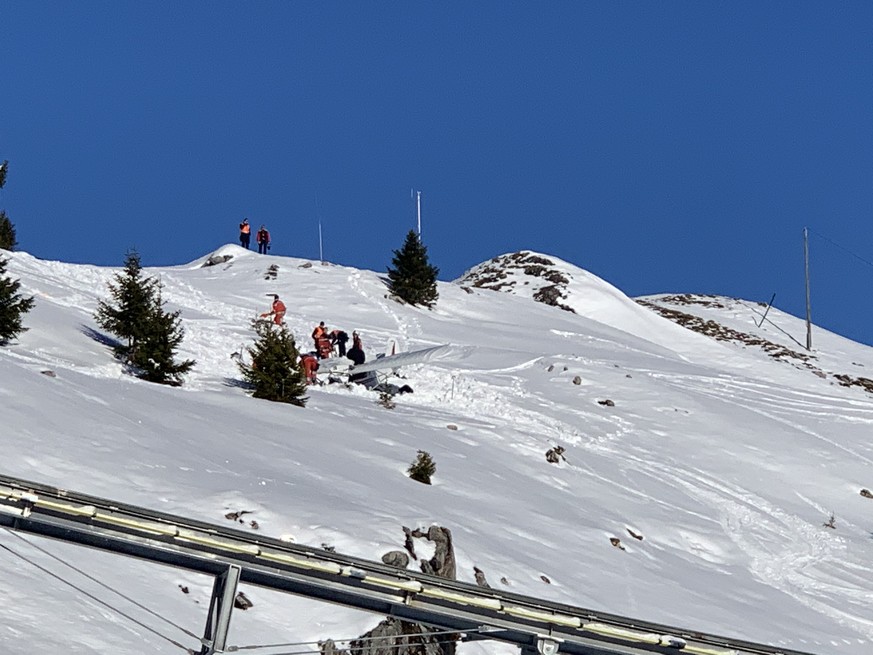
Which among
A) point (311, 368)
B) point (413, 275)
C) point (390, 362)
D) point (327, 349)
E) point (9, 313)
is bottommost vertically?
point (311, 368)

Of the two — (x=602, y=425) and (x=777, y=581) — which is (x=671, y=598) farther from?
(x=602, y=425)

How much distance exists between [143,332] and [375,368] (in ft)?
23.3

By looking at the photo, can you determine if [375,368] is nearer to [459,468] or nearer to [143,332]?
[143,332]

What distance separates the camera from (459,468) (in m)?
25.0

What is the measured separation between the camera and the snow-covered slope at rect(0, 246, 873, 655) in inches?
562

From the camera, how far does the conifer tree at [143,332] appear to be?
27609mm

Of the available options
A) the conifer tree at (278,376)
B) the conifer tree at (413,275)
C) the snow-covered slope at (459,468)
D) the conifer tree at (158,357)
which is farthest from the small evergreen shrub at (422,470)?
the conifer tree at (413,275)

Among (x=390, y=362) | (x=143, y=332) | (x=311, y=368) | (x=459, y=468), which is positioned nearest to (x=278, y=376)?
(x=143, y=332)

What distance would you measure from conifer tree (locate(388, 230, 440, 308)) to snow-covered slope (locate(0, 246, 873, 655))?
112 cm

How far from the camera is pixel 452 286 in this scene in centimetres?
5603

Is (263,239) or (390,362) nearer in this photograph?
(390,362)

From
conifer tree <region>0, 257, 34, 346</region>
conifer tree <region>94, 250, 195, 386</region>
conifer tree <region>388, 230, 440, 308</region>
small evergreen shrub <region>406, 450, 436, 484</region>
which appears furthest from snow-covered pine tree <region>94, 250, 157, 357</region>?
conifer tree <region>388, 230, 440, 308</region>

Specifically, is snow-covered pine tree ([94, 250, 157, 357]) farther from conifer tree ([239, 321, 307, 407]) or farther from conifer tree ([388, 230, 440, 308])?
conifer tree ([388, 230, 440, 308])

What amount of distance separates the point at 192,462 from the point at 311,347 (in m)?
19.7
